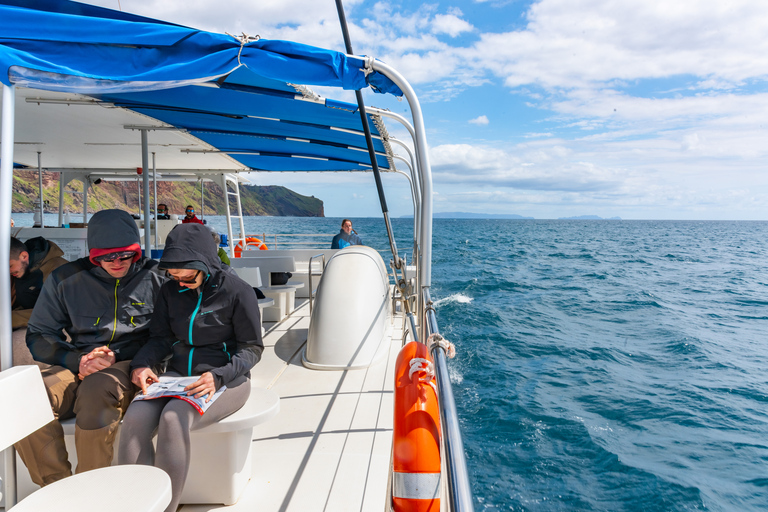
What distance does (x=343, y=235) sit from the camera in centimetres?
759

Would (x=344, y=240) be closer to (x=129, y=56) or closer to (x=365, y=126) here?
(x=365, y=126)

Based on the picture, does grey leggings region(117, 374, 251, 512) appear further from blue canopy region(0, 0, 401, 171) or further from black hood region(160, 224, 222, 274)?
blue canopy region(0, 0, 401, 171)

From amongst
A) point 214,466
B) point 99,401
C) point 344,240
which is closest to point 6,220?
point 99,401

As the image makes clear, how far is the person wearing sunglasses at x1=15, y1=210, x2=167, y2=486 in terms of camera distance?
6.55ft

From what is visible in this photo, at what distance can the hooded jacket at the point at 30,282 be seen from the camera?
261 cm

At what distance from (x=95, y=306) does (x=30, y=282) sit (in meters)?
0.67

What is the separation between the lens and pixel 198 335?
85.4 inches

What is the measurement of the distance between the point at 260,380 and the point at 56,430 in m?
1.60

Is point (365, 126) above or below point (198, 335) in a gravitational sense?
above

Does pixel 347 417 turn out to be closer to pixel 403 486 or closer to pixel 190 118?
pixel 403 486

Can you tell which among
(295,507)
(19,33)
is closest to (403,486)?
(295,507)

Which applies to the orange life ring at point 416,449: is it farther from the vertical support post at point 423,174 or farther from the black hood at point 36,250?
the black hood at point 36,250

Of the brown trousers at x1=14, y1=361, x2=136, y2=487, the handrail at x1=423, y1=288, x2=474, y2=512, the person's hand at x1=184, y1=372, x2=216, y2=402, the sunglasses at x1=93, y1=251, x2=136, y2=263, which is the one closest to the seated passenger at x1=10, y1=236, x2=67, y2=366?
the sunglasses at x1=93, y1=251, x2=136, y2=263

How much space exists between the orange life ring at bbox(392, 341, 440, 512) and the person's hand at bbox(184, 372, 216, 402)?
33.0 inches
